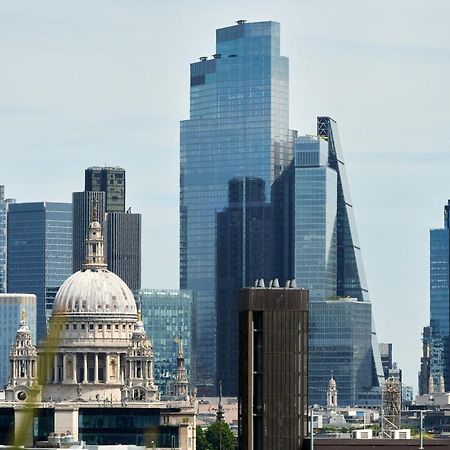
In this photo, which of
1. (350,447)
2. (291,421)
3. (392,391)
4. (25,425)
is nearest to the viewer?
(25,425)

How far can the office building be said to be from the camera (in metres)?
83.6

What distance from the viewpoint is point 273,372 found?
83.8 meters

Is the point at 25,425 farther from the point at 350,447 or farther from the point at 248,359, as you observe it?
the point at 350,447

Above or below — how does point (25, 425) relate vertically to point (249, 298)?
below

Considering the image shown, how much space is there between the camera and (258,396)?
3302 inches

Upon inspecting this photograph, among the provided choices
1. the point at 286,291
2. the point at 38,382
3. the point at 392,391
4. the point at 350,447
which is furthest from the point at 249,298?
the point at 392,391

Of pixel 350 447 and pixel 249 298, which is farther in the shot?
pixel 350 447

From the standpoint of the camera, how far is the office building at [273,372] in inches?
3290

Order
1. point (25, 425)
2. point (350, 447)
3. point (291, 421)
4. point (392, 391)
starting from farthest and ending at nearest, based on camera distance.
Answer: point (392, 391)
point (350, 447)
point (291, 421)
point (25, 425)

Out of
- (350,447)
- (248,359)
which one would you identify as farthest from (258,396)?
(350,447)

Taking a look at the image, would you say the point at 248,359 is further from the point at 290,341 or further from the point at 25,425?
the point at 25,425

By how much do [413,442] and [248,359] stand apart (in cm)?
1723

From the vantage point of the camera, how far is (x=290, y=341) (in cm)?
8419

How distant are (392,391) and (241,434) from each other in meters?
100
